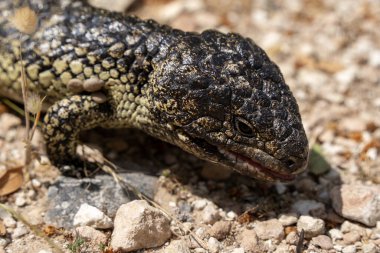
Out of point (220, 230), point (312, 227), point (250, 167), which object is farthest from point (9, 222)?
point (312, 227)

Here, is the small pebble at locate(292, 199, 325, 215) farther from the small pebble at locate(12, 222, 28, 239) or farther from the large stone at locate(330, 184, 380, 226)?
the small pebble at locate(12, 222, 28, 239)

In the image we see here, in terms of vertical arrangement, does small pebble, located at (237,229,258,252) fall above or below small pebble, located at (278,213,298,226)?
below

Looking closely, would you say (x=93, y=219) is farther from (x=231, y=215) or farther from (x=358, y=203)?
(x=358, y=203)

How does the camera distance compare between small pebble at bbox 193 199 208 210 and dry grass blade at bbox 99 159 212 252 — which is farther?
small pebble at bbox 193 199 208 210

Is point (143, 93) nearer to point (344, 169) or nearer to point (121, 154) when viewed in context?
point (121, 154)

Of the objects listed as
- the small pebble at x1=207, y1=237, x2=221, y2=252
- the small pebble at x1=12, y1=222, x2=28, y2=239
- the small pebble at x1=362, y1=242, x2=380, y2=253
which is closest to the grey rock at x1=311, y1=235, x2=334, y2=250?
the small pebble at x1=362, y1=242, x2=380, y2=253

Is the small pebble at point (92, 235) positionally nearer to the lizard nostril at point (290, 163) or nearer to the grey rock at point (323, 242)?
the lizard nostril at point (290, 163)

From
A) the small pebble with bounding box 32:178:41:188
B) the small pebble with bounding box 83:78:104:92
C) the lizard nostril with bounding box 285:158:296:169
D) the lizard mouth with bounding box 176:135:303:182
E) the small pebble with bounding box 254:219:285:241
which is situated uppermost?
the lizard nostril with bounding box 285:158:296:169
